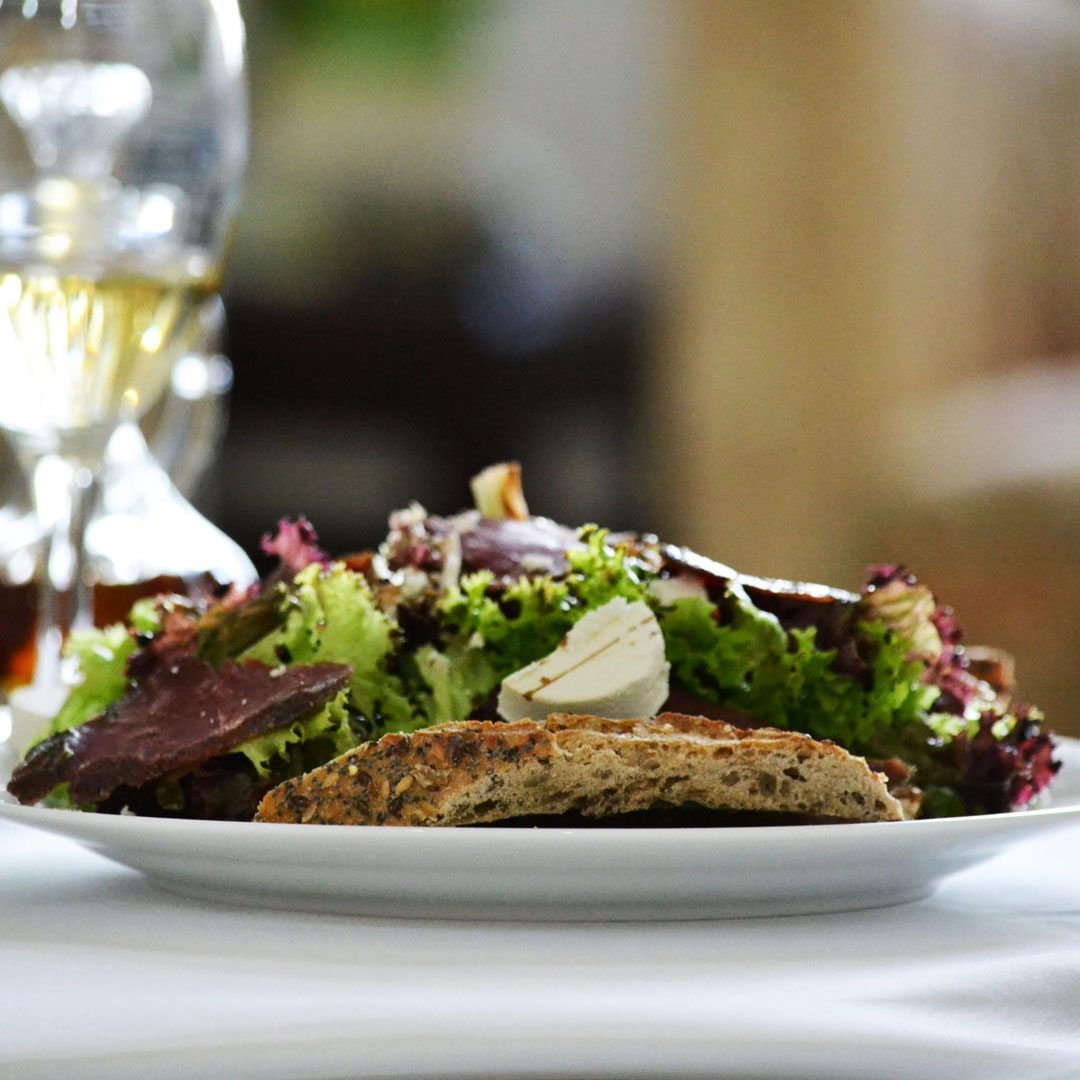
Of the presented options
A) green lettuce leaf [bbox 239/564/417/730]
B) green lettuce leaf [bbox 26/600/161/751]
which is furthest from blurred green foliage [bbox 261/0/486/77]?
green lettuce leaf [bbox 239/564/417/730]

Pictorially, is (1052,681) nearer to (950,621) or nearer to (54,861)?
(950,621)

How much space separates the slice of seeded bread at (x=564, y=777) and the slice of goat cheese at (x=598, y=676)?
0.13m

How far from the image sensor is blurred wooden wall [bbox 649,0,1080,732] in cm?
539

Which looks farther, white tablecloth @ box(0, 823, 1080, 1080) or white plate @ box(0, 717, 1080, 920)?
white plate @ box(0, 717, 1080, 920)

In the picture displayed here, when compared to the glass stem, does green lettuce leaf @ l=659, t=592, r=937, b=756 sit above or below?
above

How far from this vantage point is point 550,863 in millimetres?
755

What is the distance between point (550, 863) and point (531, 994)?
9cm

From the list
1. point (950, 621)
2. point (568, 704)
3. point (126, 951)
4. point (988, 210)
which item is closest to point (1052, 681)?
point (988, 210)

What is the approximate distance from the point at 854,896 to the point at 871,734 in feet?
1.40

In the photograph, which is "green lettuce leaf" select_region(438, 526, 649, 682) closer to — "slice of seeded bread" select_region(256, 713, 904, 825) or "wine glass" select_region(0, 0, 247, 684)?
"slice of seeded bread" select_region(256, 713, 904, 825)

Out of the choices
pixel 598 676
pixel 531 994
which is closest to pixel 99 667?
pixel 598 676

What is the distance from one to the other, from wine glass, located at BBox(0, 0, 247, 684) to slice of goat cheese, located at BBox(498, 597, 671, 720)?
2.80 feet

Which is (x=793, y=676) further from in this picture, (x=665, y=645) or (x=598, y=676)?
(x=598, y=676)

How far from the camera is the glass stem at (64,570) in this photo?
1.66m
